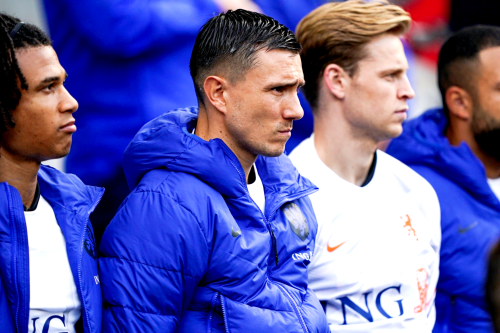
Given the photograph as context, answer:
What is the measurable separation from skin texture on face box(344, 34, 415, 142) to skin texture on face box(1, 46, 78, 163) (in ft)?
4.10

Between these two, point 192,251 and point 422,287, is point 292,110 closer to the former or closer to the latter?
point 192,251

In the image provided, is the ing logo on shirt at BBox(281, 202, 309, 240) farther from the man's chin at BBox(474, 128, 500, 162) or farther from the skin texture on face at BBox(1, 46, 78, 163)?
the man's chin at BBox(474, 128, 500, 162)

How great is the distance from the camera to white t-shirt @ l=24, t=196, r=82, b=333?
179 centimetres

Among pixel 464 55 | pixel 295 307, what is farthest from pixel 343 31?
pixel 295 307

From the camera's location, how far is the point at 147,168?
6.77ft

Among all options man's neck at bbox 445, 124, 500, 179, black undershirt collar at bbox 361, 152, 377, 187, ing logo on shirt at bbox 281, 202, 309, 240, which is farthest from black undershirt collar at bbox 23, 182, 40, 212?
man's neck at bbox 445, 124, 500, 179

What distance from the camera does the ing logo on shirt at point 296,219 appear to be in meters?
2.21

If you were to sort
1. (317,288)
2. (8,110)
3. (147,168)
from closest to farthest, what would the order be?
(8,110) < (147,168) < (317,288)

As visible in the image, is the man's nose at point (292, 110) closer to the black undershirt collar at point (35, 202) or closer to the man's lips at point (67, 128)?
the man's lips at point (67, 128)

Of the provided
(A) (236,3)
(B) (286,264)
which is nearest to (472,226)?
(B) (286,264)

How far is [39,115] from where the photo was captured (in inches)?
73.0

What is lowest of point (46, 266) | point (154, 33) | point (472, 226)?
point (472, 226)

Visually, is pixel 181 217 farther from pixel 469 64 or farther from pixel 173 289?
pixel 469 64

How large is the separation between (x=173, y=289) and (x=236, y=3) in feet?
5.47
